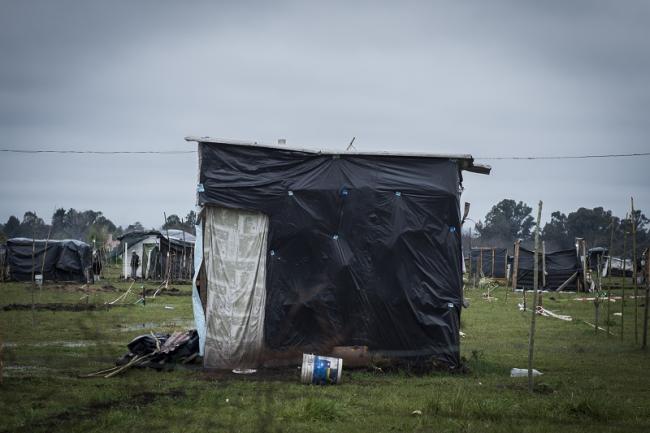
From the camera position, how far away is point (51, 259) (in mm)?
39875

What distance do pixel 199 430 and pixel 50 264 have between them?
34.9 m

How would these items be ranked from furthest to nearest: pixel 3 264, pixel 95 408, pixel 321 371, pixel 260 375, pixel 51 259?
pixel 51 259 < pixel 3 264 < pixel 260 375 < pixel 321 371 < pixel 95 408

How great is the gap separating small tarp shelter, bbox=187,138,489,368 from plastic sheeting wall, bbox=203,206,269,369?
0.8 inches

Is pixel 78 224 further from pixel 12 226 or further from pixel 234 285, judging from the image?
pixel 234 285

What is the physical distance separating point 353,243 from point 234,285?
2.41 meters

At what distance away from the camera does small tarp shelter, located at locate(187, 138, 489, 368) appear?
42.3 ft

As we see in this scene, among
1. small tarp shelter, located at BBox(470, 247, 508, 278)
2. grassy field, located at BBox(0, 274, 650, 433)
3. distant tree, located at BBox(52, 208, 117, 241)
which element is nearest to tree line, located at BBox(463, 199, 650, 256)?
small tarp shelter, located at BBox(470, 247, 508, 278)

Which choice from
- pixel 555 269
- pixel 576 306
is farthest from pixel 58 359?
pixel 555 269

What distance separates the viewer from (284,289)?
13.0 metres

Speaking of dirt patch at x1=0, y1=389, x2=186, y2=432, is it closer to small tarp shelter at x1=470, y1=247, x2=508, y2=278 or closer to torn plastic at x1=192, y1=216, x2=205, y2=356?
torn plastic at x1=192, y1=216, x2=205, y2=356

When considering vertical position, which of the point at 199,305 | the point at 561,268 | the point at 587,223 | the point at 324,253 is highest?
the point at 587,223

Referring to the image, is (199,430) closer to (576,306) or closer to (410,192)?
(410,192)

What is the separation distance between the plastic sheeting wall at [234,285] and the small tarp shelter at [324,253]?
19 mm

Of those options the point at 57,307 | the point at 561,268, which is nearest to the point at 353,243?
the point at 57,307
